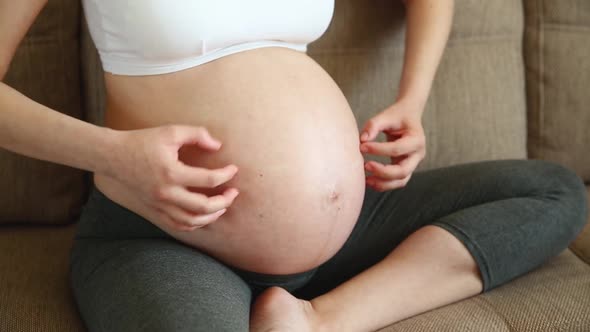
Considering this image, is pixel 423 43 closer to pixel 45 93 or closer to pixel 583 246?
pixel 583 246

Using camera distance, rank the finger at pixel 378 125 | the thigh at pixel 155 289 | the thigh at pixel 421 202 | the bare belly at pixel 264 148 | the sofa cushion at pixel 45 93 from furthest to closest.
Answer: the sofa cushion at pixel 45 93
the thigh at pixel 421 202
the finger at pixel 378 125
the bare belly at pixel 264 148
the thigh at pixel 155 289

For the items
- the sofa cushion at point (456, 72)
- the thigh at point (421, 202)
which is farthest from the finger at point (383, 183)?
the sofa cushion at point (456, 72)

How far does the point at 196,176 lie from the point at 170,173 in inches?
1.1

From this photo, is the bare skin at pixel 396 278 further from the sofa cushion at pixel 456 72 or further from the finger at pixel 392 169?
the sofa cushion at pixel 456 72

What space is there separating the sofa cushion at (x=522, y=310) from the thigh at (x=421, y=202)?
0.13 meters

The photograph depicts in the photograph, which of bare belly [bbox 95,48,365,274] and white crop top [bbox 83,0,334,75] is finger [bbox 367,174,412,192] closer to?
bare belly [bbox 95,48,365,274]

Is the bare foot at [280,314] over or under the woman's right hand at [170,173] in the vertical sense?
under

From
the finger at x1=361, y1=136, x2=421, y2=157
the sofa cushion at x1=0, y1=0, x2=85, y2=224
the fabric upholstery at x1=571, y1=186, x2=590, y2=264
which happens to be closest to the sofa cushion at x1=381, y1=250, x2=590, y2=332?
the fabric upholstery at x1=571, y1=186, x2=590, y2=264

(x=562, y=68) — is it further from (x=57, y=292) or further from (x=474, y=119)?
(x=57, y=292)

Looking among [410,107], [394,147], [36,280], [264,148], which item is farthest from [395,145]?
[36,280]

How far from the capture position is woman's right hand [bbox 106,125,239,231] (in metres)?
0.70

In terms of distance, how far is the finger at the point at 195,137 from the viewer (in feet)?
2.31

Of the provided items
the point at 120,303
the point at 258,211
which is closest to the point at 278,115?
the point at 258,211

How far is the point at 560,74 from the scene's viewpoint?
134 cm
